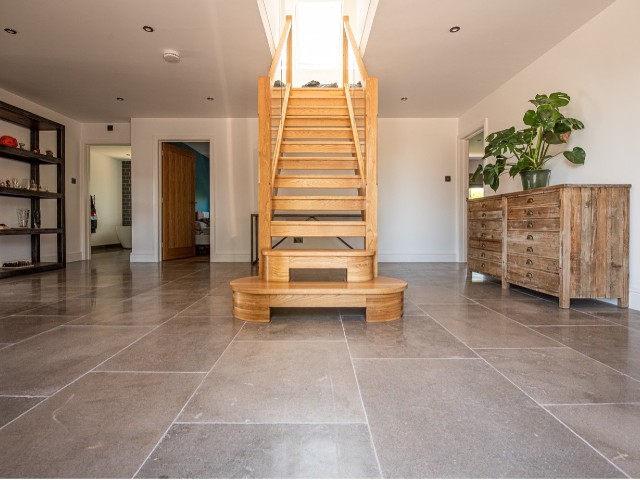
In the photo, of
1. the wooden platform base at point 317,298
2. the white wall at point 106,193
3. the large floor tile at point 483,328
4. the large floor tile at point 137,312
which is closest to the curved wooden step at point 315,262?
the wooden platform base at point 317,298

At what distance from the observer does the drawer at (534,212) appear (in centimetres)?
266

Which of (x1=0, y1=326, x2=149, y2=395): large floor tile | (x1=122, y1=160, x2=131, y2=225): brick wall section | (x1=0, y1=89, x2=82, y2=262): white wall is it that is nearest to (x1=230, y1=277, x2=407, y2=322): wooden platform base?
(x1=0, y1=326, x2=149, y2=395): large floor tile

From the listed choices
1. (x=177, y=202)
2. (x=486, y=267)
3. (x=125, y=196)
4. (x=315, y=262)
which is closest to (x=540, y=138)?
(x=486, y=267)

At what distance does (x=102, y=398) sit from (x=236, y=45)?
3.50 metres

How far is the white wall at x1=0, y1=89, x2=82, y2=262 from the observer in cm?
479

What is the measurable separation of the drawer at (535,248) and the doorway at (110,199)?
8876 mm

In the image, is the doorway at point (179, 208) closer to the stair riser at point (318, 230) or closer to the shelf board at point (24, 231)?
the shelf board at point (24, 231)

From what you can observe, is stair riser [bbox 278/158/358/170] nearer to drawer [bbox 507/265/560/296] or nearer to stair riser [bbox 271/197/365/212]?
stair riser [bbox 271/197/365/212]

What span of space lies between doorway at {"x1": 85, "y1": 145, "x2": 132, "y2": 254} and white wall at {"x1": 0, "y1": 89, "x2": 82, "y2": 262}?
2.68 metres

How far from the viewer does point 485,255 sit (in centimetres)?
373

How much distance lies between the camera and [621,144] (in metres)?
2.69

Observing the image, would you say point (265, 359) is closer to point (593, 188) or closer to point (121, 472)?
point (121, 472)

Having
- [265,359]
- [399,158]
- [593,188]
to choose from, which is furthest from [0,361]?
[399,158]

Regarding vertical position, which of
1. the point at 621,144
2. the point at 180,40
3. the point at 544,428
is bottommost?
the point at 544,428
